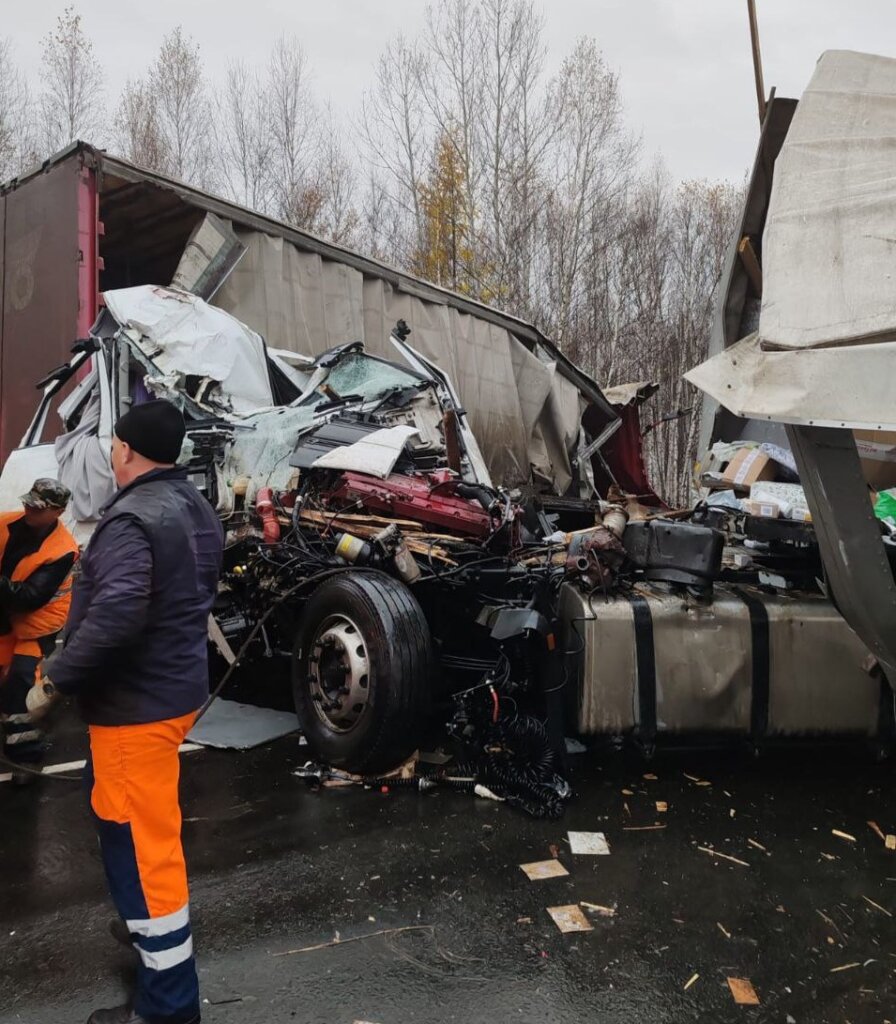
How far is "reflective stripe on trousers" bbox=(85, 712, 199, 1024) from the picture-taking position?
2.02 m

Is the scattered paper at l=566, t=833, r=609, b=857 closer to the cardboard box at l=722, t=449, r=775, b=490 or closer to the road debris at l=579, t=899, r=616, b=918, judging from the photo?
the road debris at l=579, t=899, r=616, b=918

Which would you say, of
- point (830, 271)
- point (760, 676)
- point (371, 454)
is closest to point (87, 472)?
point (371, 454)

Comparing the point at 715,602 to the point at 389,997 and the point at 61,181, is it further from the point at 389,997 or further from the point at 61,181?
the point at 61,181

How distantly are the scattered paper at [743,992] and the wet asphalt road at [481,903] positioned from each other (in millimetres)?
23

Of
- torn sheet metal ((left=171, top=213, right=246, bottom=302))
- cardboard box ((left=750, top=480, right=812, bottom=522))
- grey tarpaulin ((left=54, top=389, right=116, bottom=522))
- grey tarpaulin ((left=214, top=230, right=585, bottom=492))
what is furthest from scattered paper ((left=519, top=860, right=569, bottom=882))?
grey tarpaulin ((left=214, top=230, right=585, bottom=492))

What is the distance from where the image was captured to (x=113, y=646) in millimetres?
2066

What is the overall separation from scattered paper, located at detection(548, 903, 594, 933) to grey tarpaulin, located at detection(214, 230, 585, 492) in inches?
235

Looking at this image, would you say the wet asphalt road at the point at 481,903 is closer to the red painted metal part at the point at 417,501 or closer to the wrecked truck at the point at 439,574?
the wrecked truck at the point at 439,574

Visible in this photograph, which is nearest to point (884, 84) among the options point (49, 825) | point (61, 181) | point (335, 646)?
point (335, 646)

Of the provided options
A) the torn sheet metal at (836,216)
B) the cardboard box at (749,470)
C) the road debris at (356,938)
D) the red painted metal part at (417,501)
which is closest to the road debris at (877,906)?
the road debris at (356,938)

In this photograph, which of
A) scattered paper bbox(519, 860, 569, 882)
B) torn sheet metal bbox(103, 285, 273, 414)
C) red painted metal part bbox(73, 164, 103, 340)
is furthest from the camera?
red painted metal part bbox(73, 164, 103, 340)

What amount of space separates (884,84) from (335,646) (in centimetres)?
341

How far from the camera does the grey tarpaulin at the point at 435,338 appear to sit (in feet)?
24.2

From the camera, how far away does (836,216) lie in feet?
9.55
